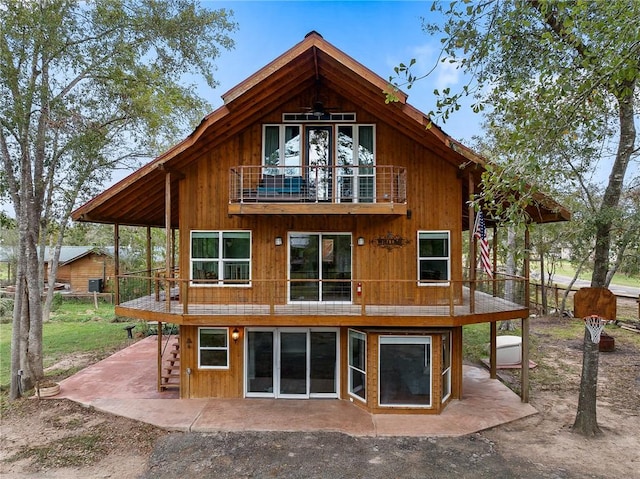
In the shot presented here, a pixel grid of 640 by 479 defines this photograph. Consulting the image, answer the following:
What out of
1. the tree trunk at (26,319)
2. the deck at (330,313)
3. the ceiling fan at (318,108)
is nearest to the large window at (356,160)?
the ceiling fan at (318,108)

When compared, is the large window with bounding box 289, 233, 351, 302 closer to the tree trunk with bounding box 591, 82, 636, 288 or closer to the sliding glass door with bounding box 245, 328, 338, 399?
the sliding glass door with bounding box 245, 328, 338, 399

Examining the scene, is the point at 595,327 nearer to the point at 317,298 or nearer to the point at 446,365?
the point at 446,365

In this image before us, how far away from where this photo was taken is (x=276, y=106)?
10.8 metres

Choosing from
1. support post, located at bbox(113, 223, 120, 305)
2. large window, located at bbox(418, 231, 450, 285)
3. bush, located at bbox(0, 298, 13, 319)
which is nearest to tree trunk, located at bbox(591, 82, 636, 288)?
large window, located at bbox(418, 231, 450, 285)

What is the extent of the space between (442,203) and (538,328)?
45.6 feet

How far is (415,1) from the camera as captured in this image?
10.4 meters

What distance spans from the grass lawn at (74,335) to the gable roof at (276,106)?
690cm

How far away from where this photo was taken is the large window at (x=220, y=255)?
34.9 ft

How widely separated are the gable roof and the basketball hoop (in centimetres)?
277

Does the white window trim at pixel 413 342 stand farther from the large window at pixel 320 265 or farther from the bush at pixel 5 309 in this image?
the bush at pixel 5 309

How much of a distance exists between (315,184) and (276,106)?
2456 mm

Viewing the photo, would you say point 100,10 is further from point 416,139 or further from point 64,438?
point 64,438

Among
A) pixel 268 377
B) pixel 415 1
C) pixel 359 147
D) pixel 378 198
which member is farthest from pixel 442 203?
pixel 268 377

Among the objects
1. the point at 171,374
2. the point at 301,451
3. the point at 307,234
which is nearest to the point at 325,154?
the point at 307,234
